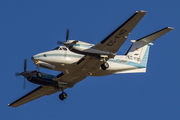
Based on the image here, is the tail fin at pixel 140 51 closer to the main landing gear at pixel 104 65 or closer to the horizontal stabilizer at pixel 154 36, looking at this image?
the horizontal stabilizer at pixel 154 36

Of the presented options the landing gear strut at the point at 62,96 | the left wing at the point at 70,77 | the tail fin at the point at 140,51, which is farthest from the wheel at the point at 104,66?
the landing gear strut at the point at 62,96

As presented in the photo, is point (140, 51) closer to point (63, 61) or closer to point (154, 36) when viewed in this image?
point (154, 36)

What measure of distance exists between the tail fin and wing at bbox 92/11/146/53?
3.63 metres

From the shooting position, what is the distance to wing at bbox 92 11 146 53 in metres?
23.5

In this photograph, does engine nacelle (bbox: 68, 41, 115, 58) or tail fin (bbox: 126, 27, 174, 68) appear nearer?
engine nacelle (bbox: 68, 41, 115, 58)

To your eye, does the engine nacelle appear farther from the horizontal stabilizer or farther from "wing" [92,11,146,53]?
the horizontal stabilizer

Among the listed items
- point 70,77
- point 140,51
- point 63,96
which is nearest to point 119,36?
point 140,51

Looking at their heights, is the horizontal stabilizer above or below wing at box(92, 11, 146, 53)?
above

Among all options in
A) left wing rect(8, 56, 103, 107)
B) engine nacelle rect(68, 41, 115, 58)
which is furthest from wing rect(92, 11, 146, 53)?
left wing rect(8, 56, 103, 107)

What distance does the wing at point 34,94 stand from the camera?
31.6 metres

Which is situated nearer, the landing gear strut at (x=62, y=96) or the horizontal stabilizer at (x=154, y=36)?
the horizontal stabilizer at (x=154, y=36)

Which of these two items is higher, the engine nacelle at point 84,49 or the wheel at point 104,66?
the engine nacelle at point 84,49

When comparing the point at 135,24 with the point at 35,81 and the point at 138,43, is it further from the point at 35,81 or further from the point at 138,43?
the point at 35,81

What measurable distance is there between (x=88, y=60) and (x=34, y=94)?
27.1 feet
